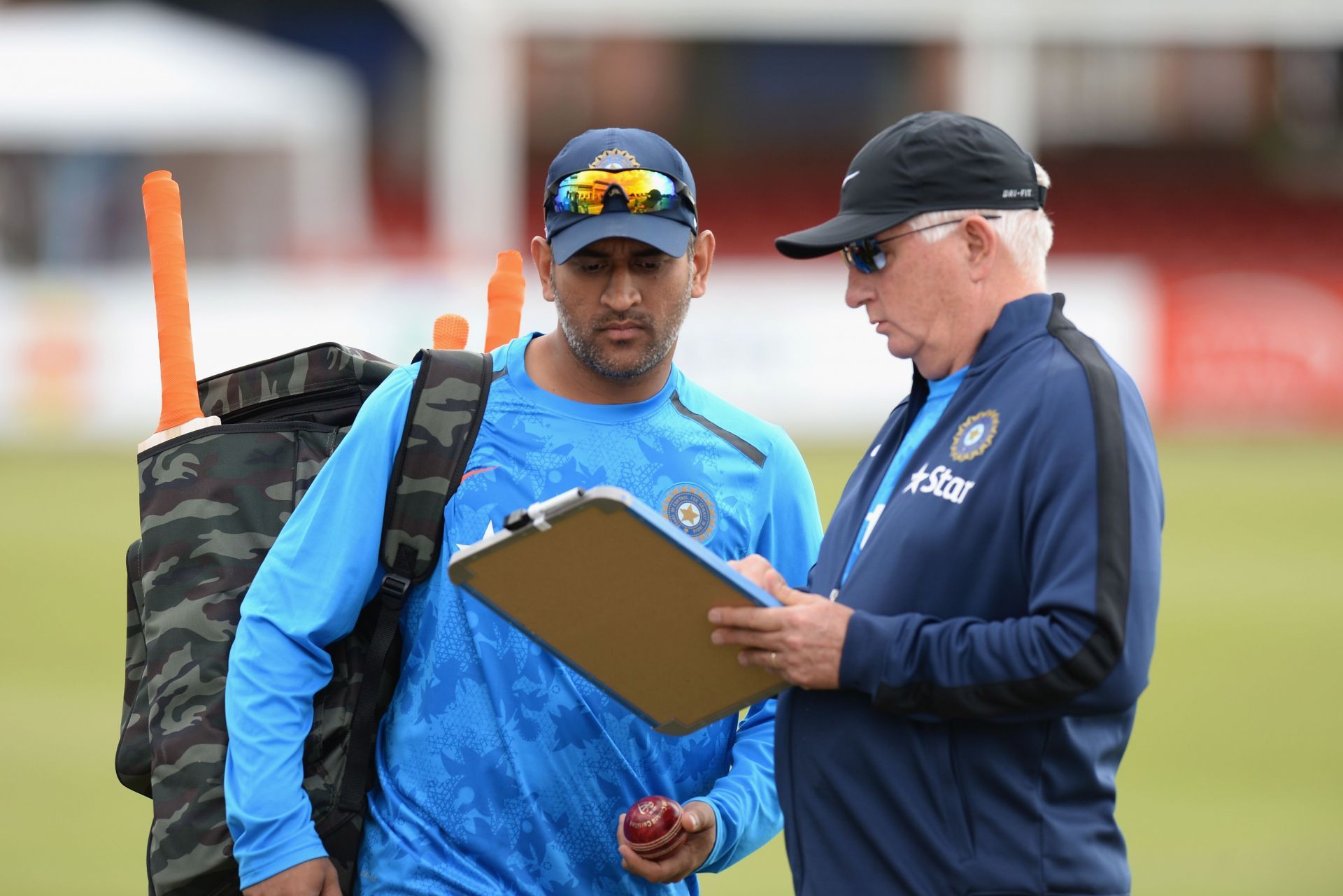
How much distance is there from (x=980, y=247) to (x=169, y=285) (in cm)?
162

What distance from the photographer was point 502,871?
9.77 feet

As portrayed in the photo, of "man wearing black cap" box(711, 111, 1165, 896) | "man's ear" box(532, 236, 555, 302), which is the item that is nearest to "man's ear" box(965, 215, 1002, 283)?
"man wearing black cap" box(711, 111, 1165, 896)

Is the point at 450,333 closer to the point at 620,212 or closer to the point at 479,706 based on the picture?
the point at 620,212

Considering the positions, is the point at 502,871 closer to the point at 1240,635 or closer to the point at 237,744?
the point at 237,744

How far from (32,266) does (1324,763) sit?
2104cm

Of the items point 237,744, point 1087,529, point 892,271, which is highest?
point 892,271

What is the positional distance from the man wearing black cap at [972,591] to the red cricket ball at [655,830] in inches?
9.3

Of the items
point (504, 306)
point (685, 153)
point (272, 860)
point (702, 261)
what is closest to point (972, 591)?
point (702, 261)

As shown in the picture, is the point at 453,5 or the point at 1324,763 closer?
the point at 1324,763

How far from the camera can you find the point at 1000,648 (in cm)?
240

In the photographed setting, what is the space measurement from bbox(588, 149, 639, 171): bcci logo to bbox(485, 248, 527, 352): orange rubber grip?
51 cm

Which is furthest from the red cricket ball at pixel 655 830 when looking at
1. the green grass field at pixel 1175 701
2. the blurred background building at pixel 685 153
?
the blurred background building at pixel 685 153

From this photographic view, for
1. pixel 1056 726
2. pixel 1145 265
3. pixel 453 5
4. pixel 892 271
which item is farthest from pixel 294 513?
pixel 453 5

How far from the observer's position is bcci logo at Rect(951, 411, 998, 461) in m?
2.56
